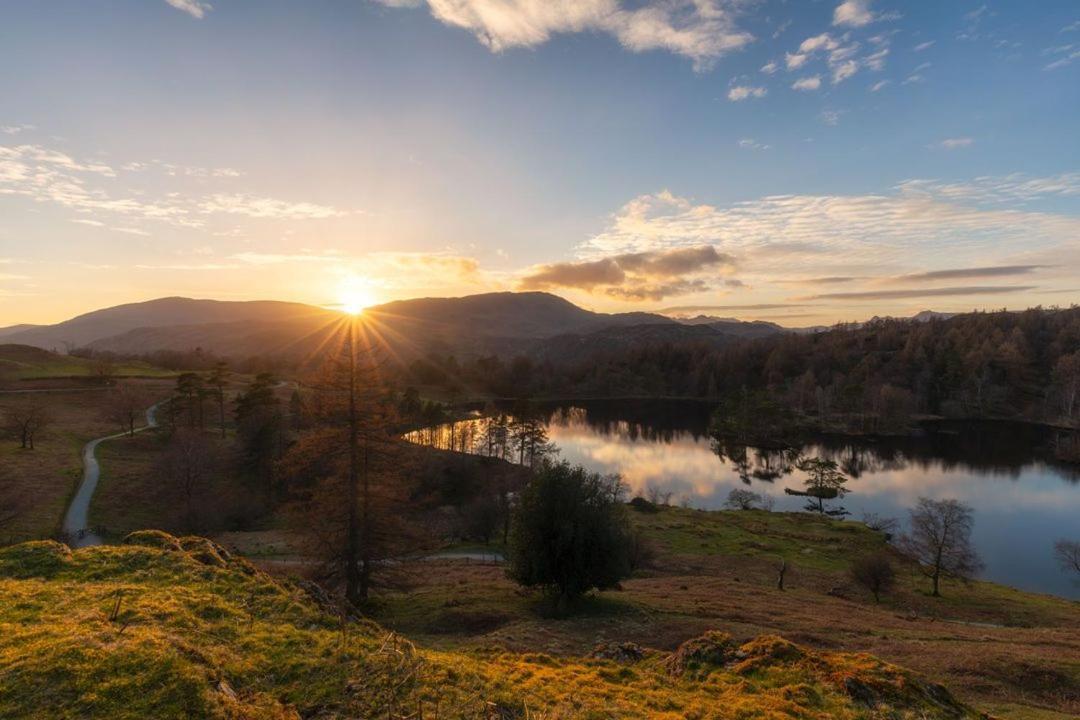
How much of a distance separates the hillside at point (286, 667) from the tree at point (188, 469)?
33.4 meters

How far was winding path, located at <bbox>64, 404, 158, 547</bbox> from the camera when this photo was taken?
37375 mm

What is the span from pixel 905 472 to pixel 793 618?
80031mm

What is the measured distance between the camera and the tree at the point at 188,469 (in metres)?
44.8

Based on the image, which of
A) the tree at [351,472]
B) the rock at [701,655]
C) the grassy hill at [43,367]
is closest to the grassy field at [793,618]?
the tree at [351,472]

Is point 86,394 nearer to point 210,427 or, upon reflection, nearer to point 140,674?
point 210,427

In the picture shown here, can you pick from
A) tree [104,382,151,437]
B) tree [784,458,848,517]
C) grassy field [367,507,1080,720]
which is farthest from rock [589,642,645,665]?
tree [104,382,151,437]

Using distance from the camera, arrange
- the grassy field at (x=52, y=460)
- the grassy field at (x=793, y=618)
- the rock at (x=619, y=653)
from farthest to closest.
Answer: the grassy field at (x=52, y=460)
the grassy field at (x=793, y=618)
the rock at (x=619, y=653)

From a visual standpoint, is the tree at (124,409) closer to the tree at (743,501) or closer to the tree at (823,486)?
the tree at (743,501)

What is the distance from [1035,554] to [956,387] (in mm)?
123095

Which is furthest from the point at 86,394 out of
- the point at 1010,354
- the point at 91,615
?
the point at 1010,354

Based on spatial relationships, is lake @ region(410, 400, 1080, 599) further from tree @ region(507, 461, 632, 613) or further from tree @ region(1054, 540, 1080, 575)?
tree @ region(507, 461, 632, 613)

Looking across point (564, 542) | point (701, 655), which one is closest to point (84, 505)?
point (564, 542)

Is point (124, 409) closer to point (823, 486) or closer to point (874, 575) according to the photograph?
point (874, 575)

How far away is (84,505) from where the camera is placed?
142 feet
